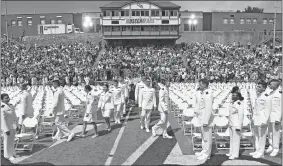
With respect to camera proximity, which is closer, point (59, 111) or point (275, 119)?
point (275, 119)

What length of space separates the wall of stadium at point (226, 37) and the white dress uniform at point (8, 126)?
5491 centimetres

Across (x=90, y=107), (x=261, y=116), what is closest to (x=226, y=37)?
(x=90, y=107)

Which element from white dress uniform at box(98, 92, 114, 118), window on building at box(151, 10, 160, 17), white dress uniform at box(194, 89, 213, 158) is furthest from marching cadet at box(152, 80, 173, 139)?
window on building at box(151, 10, 160, 17)

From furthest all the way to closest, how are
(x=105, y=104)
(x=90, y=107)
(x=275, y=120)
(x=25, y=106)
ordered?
(x=105, y=104)
(x=25, y=106)
(x=90, y=107)
(x=275, y=120)

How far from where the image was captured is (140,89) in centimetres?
1216

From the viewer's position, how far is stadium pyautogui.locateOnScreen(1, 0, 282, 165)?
875cm

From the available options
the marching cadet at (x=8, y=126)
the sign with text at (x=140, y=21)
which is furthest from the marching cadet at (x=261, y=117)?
the sign with text at (x=140, y=21)

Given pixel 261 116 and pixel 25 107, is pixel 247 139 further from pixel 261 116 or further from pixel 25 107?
pixel 25 107

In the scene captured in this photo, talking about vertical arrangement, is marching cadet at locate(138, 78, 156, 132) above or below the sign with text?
below

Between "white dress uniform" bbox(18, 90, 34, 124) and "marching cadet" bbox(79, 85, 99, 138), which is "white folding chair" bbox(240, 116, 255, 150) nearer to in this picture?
"marching cadet" bbox(79, 85, 99, 138)

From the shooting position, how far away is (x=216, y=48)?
157ft

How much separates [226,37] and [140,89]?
177 feet

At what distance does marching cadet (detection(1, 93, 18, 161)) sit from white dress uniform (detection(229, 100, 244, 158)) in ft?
18.9

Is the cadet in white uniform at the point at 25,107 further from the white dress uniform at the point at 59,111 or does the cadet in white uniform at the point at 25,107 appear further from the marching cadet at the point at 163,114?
the marching cadet at the point at 163,114
